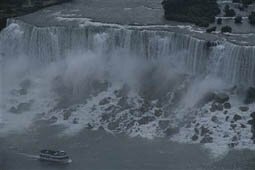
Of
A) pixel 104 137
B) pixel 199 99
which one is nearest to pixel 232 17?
pixel 199 99

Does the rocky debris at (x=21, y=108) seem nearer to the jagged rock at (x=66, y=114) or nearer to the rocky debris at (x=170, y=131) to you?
the jagged rock at (x=66, y=114)

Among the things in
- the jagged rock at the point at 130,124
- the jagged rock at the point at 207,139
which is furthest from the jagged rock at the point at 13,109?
the jagged rock at the point at 207,139

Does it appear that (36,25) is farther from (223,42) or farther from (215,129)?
(215,129)

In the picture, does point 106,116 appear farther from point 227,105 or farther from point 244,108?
point 244,108

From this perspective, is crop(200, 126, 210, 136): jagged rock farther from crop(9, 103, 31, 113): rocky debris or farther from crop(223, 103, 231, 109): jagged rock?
crop(9, 103, 31, 113): rocky debris

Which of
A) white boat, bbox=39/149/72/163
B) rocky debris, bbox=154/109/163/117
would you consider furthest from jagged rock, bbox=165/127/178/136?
white boat, bbox=39/149/72/163
